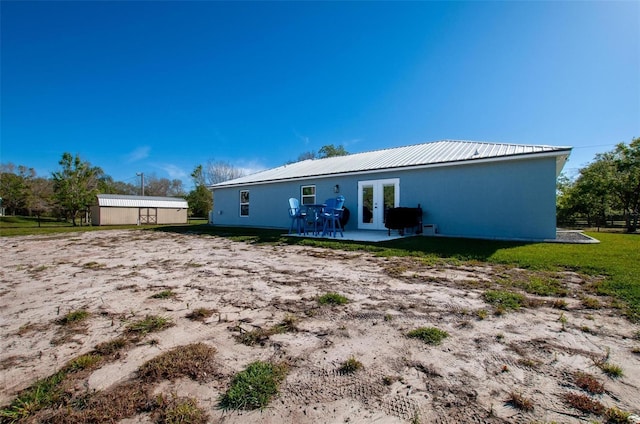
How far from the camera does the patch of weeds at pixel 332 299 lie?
103 inches

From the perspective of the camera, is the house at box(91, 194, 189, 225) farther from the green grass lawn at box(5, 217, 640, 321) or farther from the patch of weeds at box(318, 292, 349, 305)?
the patch of weeds at box(318, 292, 349, 305)

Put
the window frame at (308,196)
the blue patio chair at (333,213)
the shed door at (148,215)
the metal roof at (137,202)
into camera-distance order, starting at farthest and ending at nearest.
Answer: the shed door at (148,215) < the metal roof at (137,202) < the window frame at (308,196) < the blue patio chair at (333,213)

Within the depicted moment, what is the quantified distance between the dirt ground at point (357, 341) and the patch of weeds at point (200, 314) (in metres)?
0.07

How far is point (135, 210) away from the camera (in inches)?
934

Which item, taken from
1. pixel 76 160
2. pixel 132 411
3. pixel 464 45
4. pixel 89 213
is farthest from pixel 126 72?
pixel 89 213

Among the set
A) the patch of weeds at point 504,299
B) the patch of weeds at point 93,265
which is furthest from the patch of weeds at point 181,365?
the patch of weeds at point 93,265

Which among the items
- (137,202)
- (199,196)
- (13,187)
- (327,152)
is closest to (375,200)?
(327,152)

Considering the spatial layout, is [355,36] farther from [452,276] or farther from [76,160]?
[76,160]

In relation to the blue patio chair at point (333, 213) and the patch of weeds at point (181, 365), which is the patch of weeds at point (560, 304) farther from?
the blue patio chair at point (333, 213)

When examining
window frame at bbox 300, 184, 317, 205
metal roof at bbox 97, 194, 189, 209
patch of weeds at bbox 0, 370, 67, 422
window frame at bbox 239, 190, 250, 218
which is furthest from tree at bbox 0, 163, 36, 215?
patch of weeds at bbox 0, 370, 67, 422

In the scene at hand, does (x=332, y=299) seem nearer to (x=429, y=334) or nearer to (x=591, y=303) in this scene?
(x=429, y=334)

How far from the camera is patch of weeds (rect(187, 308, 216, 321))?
2.26 meters

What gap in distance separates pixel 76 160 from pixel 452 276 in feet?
83.3

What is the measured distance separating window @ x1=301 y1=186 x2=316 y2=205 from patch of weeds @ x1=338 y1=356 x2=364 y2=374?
1005cm
